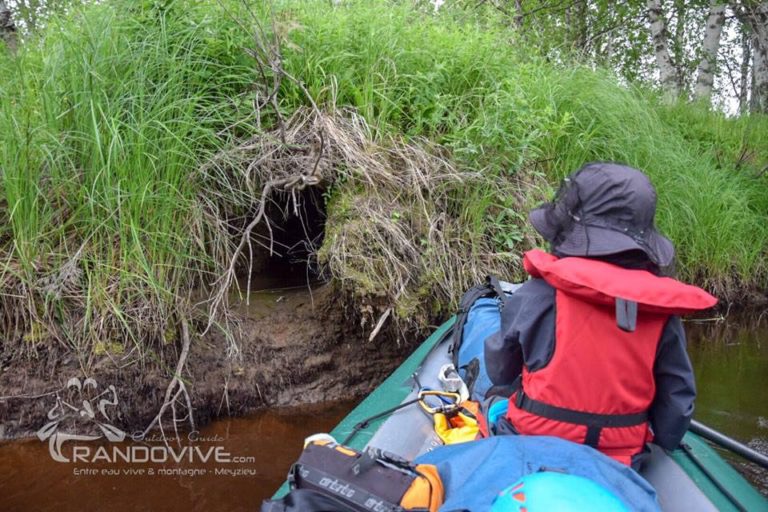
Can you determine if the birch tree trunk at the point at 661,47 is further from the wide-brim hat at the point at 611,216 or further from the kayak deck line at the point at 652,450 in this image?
the wide-brim hat at the point at 611,216

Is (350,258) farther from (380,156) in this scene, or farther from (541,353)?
(541,353)

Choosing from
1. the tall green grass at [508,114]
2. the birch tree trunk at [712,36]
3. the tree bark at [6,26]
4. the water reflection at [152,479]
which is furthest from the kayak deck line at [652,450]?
the birch tree trunk at [712,36]

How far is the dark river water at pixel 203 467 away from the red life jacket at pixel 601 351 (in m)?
1.57

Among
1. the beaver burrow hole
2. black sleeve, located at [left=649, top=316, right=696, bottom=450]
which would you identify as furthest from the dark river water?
black sleeve, located at [left=649, top=316, right=696, bottom=450]

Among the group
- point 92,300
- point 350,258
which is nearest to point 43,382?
point 92,300

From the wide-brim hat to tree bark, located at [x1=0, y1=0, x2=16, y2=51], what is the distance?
396cm

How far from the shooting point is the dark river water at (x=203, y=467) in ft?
8.53

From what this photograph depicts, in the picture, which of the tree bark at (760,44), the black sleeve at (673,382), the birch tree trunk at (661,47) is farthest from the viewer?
the birch tree trunk at (661,47)

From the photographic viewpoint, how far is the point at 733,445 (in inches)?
82.2

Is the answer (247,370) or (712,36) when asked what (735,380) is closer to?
(247,370)

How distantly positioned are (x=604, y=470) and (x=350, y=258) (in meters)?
2.23

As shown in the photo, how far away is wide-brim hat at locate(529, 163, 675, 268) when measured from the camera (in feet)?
5.34

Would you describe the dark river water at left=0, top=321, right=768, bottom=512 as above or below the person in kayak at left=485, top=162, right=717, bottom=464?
below

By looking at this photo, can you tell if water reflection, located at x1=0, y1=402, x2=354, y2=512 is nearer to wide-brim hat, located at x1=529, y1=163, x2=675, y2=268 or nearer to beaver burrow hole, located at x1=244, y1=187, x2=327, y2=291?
beaver burrow hole, located at x1=244, y1=187, x2=327, y2=291
